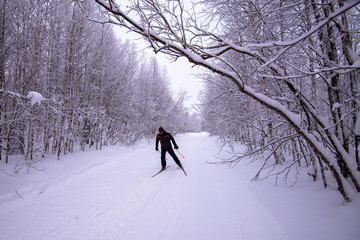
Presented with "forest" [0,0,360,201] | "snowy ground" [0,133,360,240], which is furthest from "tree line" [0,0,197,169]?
"snowy ground" [0,133,360,240]

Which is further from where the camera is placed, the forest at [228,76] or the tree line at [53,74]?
the tree line at [53,74]

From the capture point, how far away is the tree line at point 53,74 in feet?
16.5

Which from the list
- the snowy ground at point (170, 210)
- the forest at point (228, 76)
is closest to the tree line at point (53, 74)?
the forest at point (228, 76)

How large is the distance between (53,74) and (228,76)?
26.4 feet

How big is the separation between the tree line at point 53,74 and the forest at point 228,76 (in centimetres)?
5

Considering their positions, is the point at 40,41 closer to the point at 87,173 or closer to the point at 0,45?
the point at 0,45

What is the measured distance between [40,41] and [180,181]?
7.80 m

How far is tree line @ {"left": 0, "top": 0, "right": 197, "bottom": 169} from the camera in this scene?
5031mm

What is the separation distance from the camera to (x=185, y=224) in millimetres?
2410

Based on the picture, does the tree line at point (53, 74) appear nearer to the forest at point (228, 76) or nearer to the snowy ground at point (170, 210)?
the forest at point (228, 76)

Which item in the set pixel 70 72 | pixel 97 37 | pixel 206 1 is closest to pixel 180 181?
pixel 206 1

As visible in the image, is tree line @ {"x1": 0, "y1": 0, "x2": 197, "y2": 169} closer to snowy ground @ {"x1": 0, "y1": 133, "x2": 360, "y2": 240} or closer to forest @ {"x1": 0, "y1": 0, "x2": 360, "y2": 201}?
forest @ {"x1": 0, "y1": 0, "x2": 360, "y2": 201}

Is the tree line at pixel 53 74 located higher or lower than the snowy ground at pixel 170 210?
higher

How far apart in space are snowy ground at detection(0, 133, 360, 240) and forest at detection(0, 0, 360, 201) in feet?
1.67
